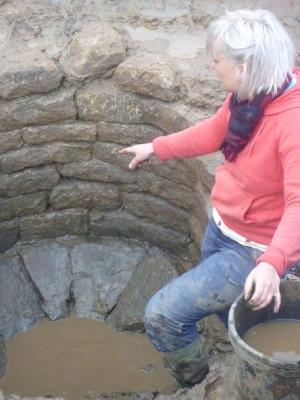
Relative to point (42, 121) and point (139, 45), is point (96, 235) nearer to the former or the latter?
point (42, 121)

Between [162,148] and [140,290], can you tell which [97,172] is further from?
[162,148]

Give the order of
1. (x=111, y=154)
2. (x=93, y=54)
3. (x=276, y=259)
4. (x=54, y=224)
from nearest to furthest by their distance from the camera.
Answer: (x=276, y=259)
(x=93, y=54)
(x=111, y=154)
(x=54, y=224)

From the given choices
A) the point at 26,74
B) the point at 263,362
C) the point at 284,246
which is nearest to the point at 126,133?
the point at 26,74

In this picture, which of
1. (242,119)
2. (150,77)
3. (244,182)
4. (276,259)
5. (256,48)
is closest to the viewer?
(276,259)

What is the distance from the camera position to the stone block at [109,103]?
4223mm

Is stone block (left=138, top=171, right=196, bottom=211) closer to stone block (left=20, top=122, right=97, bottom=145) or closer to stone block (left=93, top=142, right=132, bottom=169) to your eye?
stone block (left=93, top=142, right=132, bottom=169)

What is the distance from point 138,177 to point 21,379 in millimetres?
1413

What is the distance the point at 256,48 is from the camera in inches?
99.7

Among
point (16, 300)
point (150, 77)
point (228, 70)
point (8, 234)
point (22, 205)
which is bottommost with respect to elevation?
point (16, 300)

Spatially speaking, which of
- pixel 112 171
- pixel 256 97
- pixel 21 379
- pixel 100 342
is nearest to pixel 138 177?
pixel 112 171

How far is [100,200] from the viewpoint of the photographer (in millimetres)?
4750

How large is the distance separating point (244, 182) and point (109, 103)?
1664mm

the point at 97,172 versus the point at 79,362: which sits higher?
the point at 97,172

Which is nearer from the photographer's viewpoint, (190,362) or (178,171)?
(190,362)
